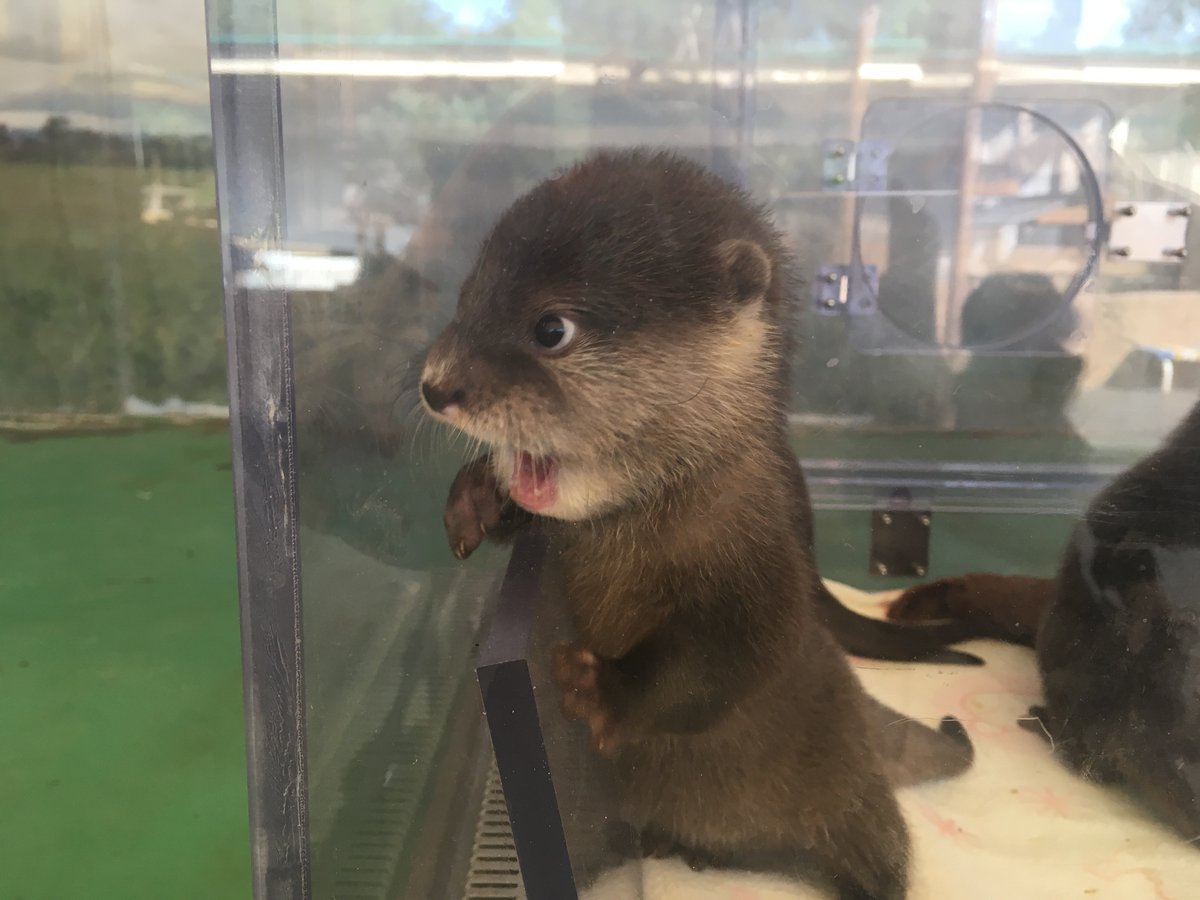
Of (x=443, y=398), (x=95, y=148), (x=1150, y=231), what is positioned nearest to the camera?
(x=443, y=398)

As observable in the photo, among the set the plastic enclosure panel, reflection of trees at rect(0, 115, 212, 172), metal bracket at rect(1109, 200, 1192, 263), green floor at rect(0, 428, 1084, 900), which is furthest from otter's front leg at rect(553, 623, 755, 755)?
reflection of trees at rect(0, 115, 212, 172)

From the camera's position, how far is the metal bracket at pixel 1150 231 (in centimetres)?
120

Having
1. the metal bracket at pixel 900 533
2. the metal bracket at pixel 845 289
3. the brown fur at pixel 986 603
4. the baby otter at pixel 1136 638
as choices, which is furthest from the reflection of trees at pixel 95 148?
the baby otter at pixel 1136 638

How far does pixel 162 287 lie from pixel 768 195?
4.73 ft

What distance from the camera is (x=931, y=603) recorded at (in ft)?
3.76

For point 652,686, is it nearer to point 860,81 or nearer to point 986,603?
point 986,603

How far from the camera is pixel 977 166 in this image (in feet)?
4.13

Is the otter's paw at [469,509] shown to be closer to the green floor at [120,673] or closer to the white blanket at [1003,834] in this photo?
the white blanket at [1003,834]

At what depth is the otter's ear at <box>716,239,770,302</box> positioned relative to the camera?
73cm

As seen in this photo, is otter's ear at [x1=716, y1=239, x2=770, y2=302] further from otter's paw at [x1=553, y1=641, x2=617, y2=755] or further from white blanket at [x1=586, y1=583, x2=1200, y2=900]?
white blanket at [x1=586, y1=583, x2=1200, y2=900]

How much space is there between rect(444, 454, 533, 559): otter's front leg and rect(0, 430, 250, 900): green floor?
0.57 metres

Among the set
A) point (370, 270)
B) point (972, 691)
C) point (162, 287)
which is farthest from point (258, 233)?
point (162, 287)

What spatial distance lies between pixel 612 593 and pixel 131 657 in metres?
1.04

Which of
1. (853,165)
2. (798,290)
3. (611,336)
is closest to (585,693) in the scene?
(611,336)
